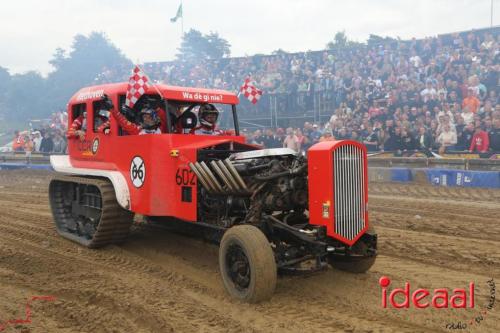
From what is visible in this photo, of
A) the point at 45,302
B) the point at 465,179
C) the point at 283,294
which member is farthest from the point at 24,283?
the point at 465,179

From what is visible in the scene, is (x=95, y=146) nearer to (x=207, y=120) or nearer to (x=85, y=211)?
(x=85, y=211)

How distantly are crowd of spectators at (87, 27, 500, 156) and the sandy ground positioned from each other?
6410 millimetres

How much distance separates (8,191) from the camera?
44.9ft

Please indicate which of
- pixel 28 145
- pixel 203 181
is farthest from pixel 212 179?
pixel 28 145

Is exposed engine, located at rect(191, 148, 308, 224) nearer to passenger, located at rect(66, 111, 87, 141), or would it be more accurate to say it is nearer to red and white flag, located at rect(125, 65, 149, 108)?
red and white flag, located at rect(125, 65, 149, 108)

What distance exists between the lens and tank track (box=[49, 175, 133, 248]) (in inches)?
252

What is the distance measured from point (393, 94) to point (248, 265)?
567 inches

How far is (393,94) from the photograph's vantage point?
17453mm

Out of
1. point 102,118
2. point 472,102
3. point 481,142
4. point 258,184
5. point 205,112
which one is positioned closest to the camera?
point 258,184

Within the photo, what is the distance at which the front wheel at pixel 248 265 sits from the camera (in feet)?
14.4

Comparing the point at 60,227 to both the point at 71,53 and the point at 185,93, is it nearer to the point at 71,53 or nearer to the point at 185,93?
the point at 185,93

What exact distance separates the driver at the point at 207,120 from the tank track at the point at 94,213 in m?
1.47

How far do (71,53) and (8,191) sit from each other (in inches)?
1243

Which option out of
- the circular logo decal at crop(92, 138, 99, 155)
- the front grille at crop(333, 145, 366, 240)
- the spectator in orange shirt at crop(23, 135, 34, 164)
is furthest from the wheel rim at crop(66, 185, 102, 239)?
the spectator in orange shirt at crop(23, 135, 34, 164)
